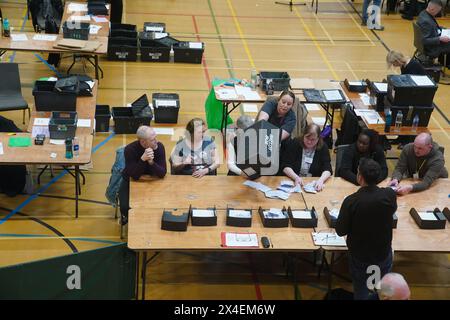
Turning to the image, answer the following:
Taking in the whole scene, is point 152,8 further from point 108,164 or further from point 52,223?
point 52,223

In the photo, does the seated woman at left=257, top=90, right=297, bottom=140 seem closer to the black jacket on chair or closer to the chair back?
the black jacket on chair

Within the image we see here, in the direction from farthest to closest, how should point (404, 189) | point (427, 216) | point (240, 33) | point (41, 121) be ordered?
1. point (240, 33)
2. point (41, 121)
3. point (404, 189)
4. point (427, 216)

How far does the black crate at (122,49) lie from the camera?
1210cm

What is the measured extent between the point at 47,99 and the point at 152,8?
7043 mm

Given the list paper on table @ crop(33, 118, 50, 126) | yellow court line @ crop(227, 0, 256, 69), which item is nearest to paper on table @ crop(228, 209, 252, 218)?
paper on table @ crop(33, 118, 50, 126)

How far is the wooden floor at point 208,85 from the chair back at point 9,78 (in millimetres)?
613

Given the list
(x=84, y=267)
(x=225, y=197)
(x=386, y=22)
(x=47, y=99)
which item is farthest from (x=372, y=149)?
(x=386, y=22)

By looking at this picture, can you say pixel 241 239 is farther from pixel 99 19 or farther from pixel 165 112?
pixel 99 19

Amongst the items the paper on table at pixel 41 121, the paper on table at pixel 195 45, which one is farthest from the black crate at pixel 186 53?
the paper on table at pixel 41 121

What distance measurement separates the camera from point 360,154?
24.5ft

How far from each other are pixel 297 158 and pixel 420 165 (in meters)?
1.35

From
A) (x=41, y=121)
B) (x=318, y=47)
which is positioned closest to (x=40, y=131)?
(x=41, y=121)

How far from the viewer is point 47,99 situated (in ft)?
28.1

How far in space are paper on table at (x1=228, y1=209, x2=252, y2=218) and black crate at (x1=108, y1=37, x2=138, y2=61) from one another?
632 centimetres
